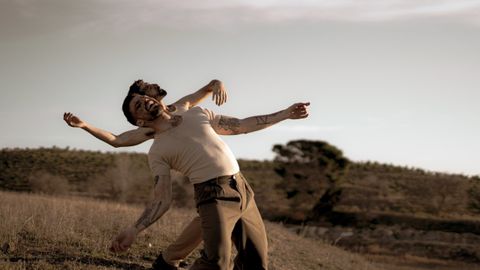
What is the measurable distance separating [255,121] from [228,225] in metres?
1.01

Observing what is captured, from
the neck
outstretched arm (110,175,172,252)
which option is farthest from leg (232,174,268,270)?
the neck

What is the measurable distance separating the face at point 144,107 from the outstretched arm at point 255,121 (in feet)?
1.88

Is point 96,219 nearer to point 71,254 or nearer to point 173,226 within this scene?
point 173,226

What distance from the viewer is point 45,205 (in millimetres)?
12867

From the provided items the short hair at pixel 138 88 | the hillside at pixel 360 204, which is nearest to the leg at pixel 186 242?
the short hair at pixel 138 88

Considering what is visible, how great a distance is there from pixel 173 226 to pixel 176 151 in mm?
7446

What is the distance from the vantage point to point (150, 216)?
17.0ft

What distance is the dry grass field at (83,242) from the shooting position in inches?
340

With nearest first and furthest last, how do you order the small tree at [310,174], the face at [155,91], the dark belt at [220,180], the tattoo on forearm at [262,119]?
the dark belt at [220,180] → the face at [155,91] → the tattoo on forearm at [262,119] → the small tree at [310,174]

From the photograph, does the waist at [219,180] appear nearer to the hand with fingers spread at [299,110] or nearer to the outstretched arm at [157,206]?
the outstretched arm at [157,206]

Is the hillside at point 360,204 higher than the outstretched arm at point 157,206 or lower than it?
lower

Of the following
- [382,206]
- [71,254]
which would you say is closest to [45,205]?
[71,254]

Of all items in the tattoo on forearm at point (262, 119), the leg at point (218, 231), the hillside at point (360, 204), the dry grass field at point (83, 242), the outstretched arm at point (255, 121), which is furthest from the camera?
the hillside at point (360, 204)

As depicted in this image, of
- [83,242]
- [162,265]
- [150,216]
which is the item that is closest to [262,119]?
[150,216]
